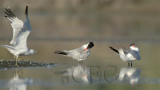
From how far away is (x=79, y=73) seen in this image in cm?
1363

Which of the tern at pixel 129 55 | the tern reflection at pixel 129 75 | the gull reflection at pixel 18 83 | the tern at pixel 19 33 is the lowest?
the gull reflection at pixel 18 83

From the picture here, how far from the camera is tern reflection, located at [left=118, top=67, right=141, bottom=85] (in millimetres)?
12500

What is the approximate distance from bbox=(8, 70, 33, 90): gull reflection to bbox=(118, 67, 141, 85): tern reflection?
2.33m

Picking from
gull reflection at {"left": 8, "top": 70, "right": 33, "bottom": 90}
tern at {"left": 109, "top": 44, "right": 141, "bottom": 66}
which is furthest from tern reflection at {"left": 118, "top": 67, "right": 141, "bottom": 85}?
gull reflection at {"left": 8, "top": 70, "right": 33, "bottom": 90}

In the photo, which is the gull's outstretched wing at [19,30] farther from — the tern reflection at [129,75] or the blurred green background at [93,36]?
the tern reflection at [129,75]

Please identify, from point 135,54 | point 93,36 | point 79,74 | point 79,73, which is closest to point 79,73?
point 79,73

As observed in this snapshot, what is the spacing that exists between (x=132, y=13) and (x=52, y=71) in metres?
31.7

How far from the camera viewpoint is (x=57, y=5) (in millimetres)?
45469

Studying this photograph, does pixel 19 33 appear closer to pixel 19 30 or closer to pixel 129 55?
pixel 19 30

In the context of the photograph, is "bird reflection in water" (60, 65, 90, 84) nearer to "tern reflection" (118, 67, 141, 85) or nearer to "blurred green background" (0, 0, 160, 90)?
"blurred green background" (0, 0, 160, 90)

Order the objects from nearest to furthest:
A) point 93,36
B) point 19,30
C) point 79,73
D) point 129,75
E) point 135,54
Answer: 1. point 129,75
2. point 79,73
3. point 19,30
4. point 135,54
5. point 93,36

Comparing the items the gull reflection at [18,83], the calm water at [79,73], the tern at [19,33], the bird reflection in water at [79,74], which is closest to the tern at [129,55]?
the calm water at [79,73]

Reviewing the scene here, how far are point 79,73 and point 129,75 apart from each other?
1.32m

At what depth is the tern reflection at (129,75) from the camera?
12.5 meters
